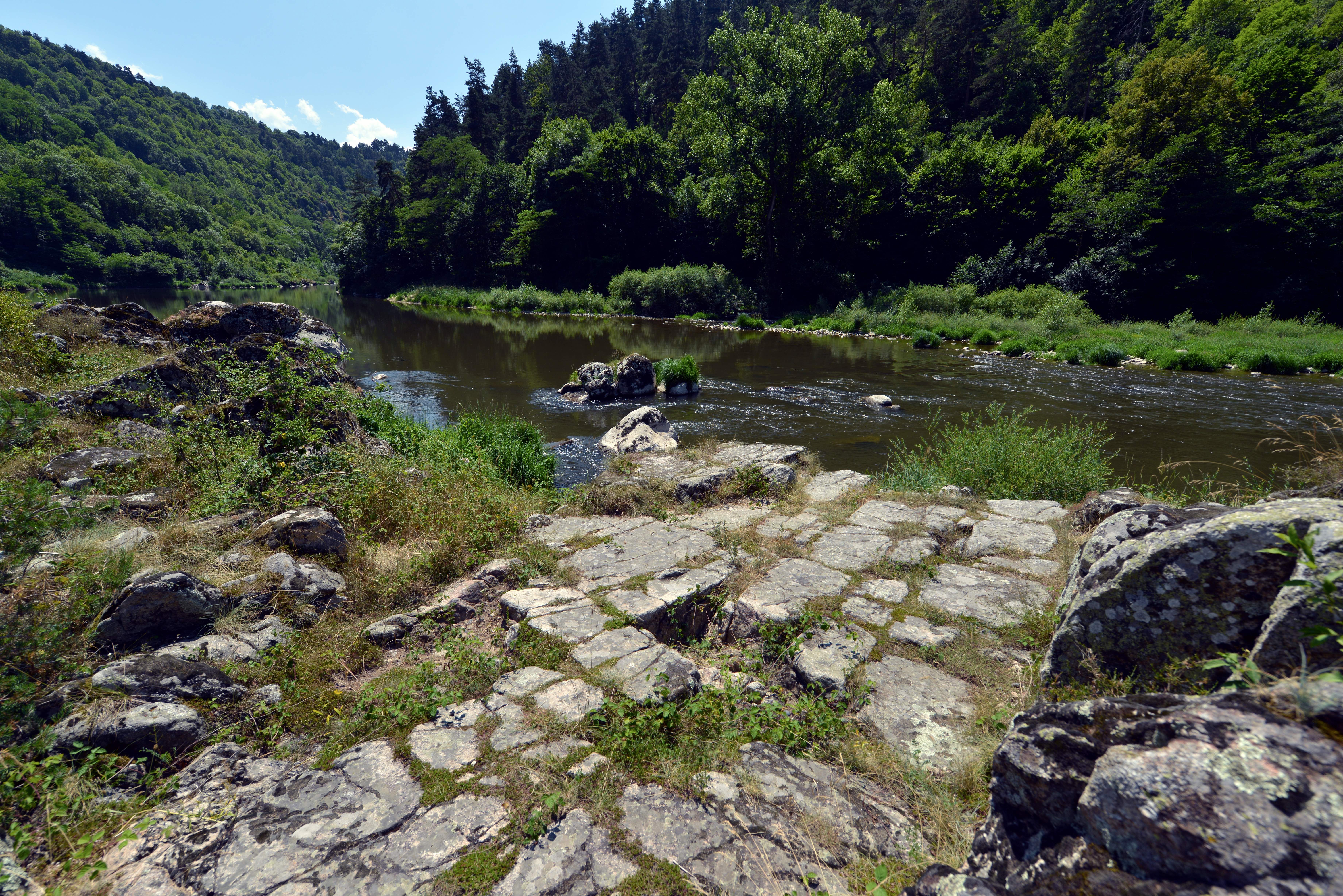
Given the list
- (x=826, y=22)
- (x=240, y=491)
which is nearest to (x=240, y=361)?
(x=240, y=491)

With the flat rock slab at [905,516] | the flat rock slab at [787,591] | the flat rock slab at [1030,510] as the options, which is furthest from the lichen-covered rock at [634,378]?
the flat rock slab at [787,591]

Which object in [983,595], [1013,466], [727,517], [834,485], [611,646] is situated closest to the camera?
[611,646]

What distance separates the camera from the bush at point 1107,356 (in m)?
17.8

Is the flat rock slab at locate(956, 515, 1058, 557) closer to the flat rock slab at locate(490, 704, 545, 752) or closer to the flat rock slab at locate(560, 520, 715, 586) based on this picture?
the flat rock slab at locate(560, 520, 715, 586)

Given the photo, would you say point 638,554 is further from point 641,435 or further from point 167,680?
point 641,435

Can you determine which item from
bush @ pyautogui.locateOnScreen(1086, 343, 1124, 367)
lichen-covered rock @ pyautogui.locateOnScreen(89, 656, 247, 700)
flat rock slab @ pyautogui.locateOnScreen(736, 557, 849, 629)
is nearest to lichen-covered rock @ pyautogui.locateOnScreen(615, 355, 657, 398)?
flat rock slab @ pyautogui.locateOnScreen(736, 557, 849, 629)

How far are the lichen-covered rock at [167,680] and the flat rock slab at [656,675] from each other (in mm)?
1928

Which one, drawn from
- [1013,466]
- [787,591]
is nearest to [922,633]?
[787,591]

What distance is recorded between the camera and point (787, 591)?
152 inches

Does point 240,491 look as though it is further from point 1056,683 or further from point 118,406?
point 1056,683

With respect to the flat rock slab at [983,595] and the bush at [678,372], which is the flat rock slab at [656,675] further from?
the bush at [678,372]

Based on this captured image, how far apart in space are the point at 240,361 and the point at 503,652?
19.1 ft

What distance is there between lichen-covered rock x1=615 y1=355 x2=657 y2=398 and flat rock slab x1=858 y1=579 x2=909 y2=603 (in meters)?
10.7

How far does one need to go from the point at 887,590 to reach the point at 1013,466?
11.5 feet
